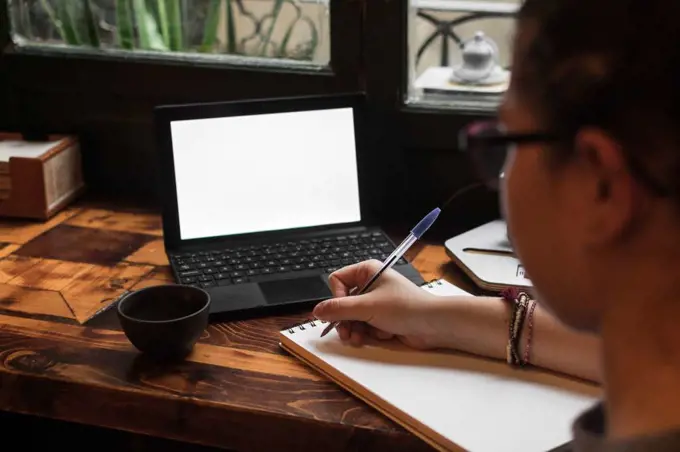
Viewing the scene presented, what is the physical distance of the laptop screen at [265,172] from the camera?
1.27 metres

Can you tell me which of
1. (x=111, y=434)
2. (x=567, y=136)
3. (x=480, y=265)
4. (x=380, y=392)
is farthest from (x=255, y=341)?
(x=567, y=136)

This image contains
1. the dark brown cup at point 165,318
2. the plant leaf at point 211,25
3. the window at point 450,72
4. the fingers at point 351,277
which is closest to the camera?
the dark brown cup at point 165,318

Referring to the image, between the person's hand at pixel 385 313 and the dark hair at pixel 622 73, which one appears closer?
the dark hair at pixel 622 73

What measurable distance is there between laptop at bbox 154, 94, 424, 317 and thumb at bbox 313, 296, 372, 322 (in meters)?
0.17

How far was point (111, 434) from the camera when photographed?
143 cm

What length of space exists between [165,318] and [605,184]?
628 millimetres

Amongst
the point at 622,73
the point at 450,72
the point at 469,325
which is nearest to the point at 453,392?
the point at 469,325

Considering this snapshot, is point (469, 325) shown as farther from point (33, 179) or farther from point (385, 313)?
point (33, 179)

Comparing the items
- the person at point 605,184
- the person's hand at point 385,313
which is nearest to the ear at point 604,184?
the person at point 605,184

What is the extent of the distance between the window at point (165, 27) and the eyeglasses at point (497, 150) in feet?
2.93

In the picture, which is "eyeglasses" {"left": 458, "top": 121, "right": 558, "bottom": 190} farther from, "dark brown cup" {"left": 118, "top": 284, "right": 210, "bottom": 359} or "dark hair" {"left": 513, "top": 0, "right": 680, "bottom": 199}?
"dark brown cup" {"left": 118, "top": 284, "right": 210, "bottom": 359}

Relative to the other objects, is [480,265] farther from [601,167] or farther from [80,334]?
[601,167]

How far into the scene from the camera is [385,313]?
103cm

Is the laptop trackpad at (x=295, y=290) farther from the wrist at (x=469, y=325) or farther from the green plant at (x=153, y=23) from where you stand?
the green plant at (x=153, y=23)
